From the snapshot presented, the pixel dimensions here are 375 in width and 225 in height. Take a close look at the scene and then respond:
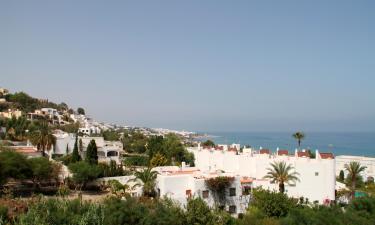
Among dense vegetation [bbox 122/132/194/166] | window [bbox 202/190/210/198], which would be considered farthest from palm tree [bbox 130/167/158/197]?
dense vegetation [bbox 122/132/194/166]

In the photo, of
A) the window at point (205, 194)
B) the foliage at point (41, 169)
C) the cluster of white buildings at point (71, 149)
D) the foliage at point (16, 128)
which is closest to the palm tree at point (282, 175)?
the window at point (205, 194)

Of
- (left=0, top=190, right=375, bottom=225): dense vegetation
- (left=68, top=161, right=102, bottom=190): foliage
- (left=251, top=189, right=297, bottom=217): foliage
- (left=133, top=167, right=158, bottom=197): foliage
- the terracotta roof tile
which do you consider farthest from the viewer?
the terracotta roof tile

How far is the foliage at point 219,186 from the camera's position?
30969 mm

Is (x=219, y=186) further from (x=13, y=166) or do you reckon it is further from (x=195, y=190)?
(x=13, y=166)

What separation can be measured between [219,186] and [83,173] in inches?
489

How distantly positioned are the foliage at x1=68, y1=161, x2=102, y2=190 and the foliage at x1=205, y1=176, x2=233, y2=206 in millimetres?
10964

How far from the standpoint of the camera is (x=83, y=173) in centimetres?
3441

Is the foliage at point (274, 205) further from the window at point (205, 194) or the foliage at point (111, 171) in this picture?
the foliage at point (111, 171)

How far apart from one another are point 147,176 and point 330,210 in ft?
47.3

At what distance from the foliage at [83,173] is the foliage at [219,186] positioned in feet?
36.0

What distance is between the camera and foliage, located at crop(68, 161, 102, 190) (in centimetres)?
3431

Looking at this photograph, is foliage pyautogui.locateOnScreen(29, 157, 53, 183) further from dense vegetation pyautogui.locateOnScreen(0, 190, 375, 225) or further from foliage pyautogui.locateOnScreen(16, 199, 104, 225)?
foliage pyautogui.locateOnScreen(16, 199, 104, 225)

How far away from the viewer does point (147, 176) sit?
105 ft

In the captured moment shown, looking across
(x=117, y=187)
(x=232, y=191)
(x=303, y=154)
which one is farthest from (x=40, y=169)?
(x=303, y=154)
